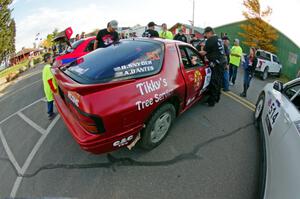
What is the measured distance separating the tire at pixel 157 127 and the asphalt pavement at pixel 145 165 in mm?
197

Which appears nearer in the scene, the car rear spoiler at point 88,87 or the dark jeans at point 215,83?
the car rear spoiler at point 88,87

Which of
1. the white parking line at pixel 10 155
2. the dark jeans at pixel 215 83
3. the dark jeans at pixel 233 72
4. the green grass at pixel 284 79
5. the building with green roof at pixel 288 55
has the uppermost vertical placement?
the dark jeans at pixel 215 83

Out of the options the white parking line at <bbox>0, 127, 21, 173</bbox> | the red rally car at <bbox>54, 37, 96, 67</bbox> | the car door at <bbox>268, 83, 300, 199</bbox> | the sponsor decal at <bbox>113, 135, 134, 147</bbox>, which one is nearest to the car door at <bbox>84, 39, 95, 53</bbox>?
the red rally car at <bbox>54, 37, 96, 67</bbox>

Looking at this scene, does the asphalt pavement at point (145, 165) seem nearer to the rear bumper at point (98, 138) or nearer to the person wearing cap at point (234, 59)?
the rear bumper at point (98, 138)

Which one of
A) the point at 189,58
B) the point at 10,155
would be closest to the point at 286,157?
the point at 189,58

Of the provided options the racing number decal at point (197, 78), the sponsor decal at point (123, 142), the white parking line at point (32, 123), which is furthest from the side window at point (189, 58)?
the white parking line at point (32, 123)

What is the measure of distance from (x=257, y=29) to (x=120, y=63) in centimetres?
2065

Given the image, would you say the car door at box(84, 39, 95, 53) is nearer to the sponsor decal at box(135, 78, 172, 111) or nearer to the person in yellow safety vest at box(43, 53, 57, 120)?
the person in yellow safety vest at box(43, 53, 57, 120)

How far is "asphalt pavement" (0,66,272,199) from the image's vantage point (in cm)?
275

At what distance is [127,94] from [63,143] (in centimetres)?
201

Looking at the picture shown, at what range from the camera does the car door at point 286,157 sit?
179 cm

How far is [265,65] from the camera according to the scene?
1252cm

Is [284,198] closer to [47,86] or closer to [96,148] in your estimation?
[96,148]

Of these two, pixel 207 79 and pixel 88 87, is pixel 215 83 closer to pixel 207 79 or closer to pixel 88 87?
pixel 207 79
